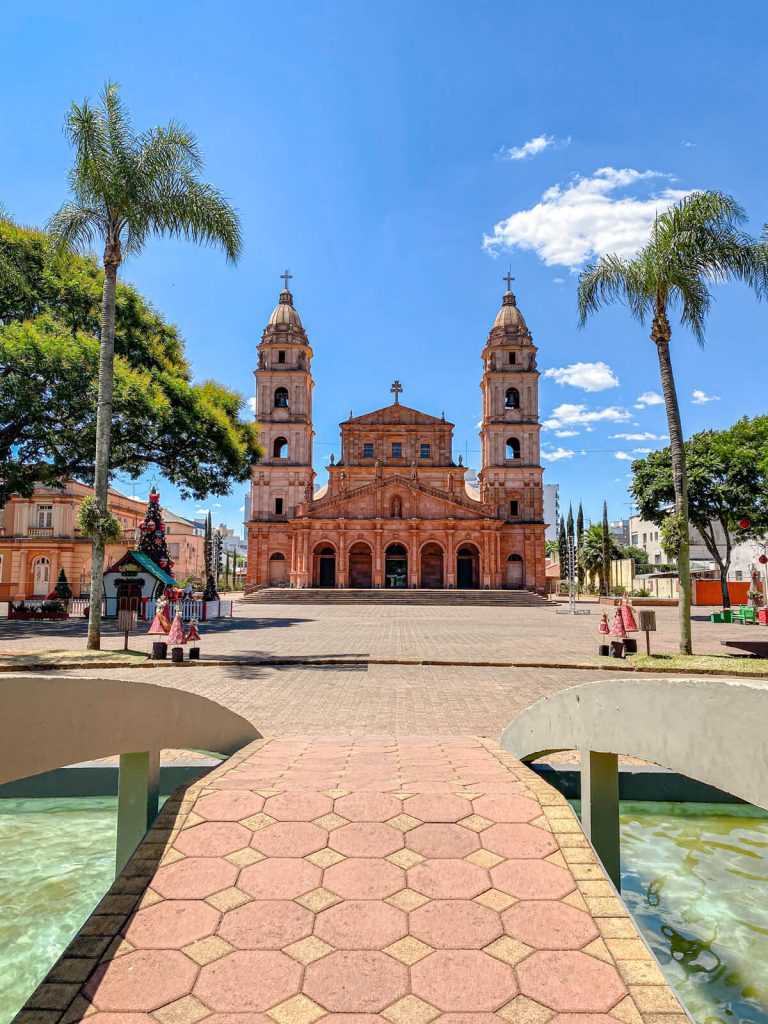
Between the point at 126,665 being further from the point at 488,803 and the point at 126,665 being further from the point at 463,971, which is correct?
the point at 463,971

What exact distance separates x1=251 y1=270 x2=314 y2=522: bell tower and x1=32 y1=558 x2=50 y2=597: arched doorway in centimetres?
1561

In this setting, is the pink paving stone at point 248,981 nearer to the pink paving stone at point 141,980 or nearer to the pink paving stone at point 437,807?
the pink paving stone at point 141,980

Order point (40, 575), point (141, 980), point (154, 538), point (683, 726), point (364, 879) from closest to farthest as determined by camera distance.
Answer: point (141, 980)
point (683, 726)
point (364, 879)
point (154, 538)
point (40, 575)

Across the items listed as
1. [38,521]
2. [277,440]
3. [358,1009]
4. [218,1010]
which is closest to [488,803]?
[358,1009]

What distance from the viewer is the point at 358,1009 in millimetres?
1872

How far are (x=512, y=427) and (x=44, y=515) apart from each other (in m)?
36.3

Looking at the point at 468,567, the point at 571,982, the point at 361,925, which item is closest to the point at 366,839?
the point at 361,925

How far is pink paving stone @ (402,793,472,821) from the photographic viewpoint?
10.1 ft

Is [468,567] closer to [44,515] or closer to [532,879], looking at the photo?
[44,515]

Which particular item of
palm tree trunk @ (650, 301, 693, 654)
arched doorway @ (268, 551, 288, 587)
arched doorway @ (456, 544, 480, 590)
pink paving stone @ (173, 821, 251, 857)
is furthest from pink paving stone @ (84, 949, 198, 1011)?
arched doorway @ (456, 544, 480, 590)

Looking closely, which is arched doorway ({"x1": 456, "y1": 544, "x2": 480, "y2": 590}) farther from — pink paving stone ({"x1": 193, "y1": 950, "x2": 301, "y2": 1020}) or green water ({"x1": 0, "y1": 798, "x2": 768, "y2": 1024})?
pink paving stone ({"x1": 193, "y1": 950, "x2": 301, "y2": 1020})

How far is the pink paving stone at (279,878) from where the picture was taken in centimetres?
247

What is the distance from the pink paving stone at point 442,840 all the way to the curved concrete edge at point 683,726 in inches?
32.6

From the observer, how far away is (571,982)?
79.2 inches
